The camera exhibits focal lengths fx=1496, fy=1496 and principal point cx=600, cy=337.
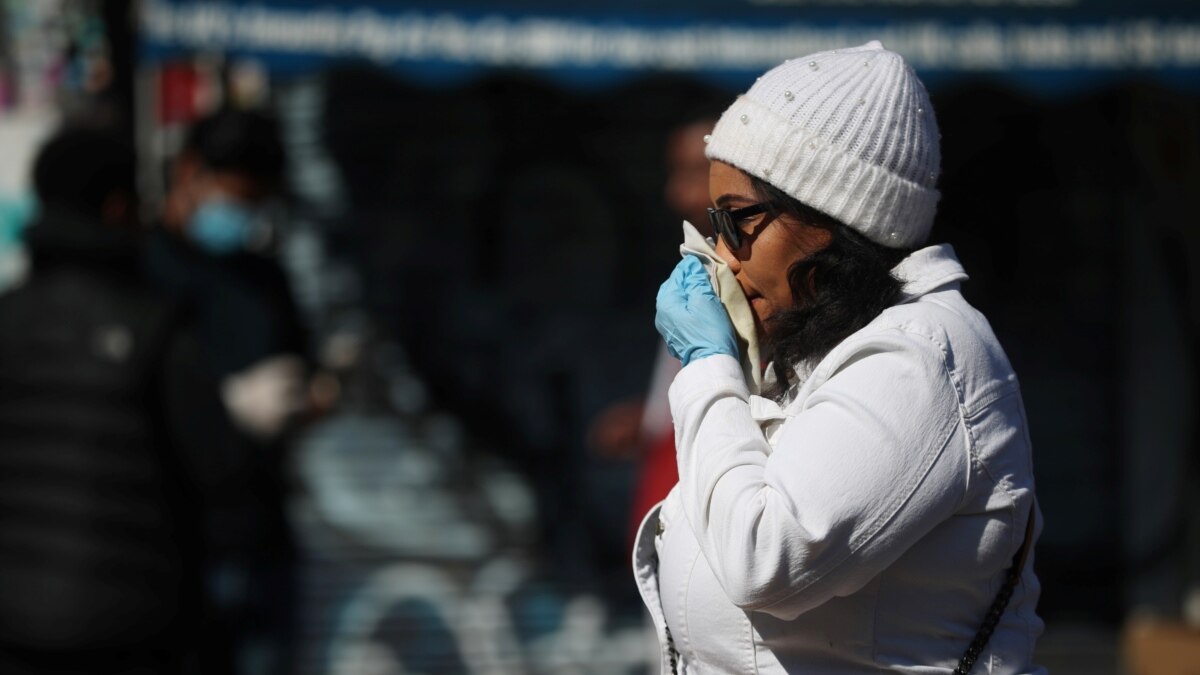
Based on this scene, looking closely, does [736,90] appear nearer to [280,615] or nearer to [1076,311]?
[1076,311]

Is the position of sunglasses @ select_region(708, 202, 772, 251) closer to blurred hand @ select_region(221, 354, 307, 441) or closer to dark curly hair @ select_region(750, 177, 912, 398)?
dark curly hair @ select_region(750, 177, 912, 398)

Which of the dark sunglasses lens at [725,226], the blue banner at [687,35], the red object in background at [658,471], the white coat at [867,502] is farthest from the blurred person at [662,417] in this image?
the white coat at [867,502]

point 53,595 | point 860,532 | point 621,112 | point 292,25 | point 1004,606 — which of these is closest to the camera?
point 860,532

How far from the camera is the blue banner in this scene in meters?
4.72

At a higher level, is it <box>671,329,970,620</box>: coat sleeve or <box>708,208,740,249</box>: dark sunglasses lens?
<box>708,208,740,249</box>: dark sunglasses lens

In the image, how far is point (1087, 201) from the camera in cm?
590

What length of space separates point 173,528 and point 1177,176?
411 centimetres

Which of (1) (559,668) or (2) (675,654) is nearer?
(2) (675,654)

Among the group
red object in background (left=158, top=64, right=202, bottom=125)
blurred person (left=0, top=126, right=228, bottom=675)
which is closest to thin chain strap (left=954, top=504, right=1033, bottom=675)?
blurred person (left=0, top=126, right=228, bottom=675)

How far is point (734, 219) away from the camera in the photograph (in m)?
1.94

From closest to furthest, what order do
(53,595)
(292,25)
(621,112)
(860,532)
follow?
(860,532), (53,595), (292,25), (621,112)

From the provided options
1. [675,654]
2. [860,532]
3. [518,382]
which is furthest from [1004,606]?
[518,382]

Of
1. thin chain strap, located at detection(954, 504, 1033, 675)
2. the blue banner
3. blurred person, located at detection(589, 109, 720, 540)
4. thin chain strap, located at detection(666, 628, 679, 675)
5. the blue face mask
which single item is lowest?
thin chain strap, located at detection(666, 628, 679, 675)

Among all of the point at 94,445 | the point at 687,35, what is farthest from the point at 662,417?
the point at 687,35
